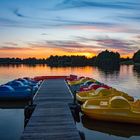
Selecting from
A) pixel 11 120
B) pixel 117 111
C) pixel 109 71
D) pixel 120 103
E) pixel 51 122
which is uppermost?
pixel 120 103

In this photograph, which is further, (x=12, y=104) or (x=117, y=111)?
(x=12, y=104)

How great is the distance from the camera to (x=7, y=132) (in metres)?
20.4

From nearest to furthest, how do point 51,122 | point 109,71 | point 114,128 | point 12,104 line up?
point 51,122 < point 114,128 < point 12,104 < point 109,71

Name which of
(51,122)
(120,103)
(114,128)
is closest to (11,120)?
(51,122)

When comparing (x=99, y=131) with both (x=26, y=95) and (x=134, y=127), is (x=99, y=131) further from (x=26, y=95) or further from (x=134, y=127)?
(x=26, y=95)

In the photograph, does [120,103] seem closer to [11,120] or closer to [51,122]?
A: [51,122]

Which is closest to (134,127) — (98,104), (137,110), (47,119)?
(137,110)

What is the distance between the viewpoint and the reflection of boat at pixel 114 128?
66.8ft

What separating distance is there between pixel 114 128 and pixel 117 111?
1.09 m

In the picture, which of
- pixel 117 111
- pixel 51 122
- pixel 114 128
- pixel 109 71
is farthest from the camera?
pixel 109 71

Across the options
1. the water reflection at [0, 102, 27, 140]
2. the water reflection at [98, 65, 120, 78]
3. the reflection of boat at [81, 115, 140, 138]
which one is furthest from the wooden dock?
the water reflection at [98, 65, 120, 78]

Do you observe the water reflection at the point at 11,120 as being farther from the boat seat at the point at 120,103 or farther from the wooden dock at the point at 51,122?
the boat seat at the point at 120,103

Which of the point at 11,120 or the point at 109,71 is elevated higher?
the point at 11,120

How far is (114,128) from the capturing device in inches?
834
